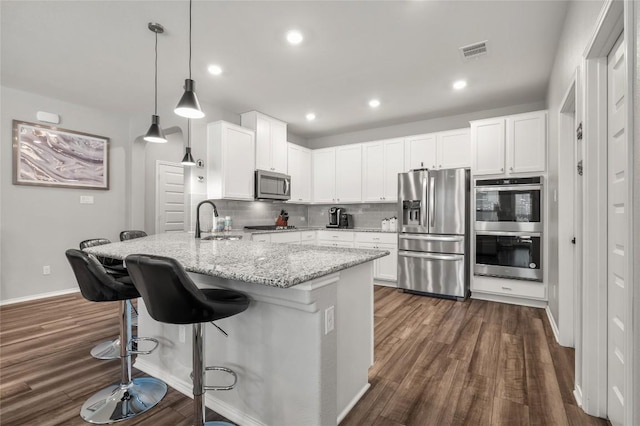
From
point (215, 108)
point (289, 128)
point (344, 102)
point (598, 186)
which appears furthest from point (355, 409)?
point (289, 128)

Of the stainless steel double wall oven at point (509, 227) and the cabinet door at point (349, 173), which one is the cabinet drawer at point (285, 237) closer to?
the cabinet door at point (349, 173)

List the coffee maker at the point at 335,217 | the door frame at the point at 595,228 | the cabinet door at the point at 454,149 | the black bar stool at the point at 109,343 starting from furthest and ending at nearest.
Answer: the coffee maker at the point at 335,217, the cabinet door at the point at 454,149, the black bar stool at the point at 109,343, the door frame at the point at 595,228

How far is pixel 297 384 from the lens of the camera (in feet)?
4.55

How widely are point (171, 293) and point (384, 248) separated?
151 inches

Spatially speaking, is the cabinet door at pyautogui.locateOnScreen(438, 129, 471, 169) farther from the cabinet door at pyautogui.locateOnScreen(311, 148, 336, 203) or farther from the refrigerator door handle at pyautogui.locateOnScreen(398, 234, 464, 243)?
the cabinet door at pyautogui.locateOnScreen(311, 148, 336, 203)

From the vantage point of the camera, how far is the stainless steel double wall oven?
353 cm

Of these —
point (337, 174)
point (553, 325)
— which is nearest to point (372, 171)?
point (337, 174)

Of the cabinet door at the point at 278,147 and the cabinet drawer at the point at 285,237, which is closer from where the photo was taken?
the cabinet drawer at the point at 285,237

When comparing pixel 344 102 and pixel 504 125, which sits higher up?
pixel 344 102

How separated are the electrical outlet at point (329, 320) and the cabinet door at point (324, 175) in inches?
164

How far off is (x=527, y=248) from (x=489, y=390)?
229 cm

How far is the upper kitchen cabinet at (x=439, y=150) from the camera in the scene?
14.3 feet

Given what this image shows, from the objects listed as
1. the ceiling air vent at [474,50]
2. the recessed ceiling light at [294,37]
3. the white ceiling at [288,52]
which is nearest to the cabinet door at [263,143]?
the white ceiling at [288,52]

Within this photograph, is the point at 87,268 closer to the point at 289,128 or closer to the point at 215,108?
the point at 215,108
